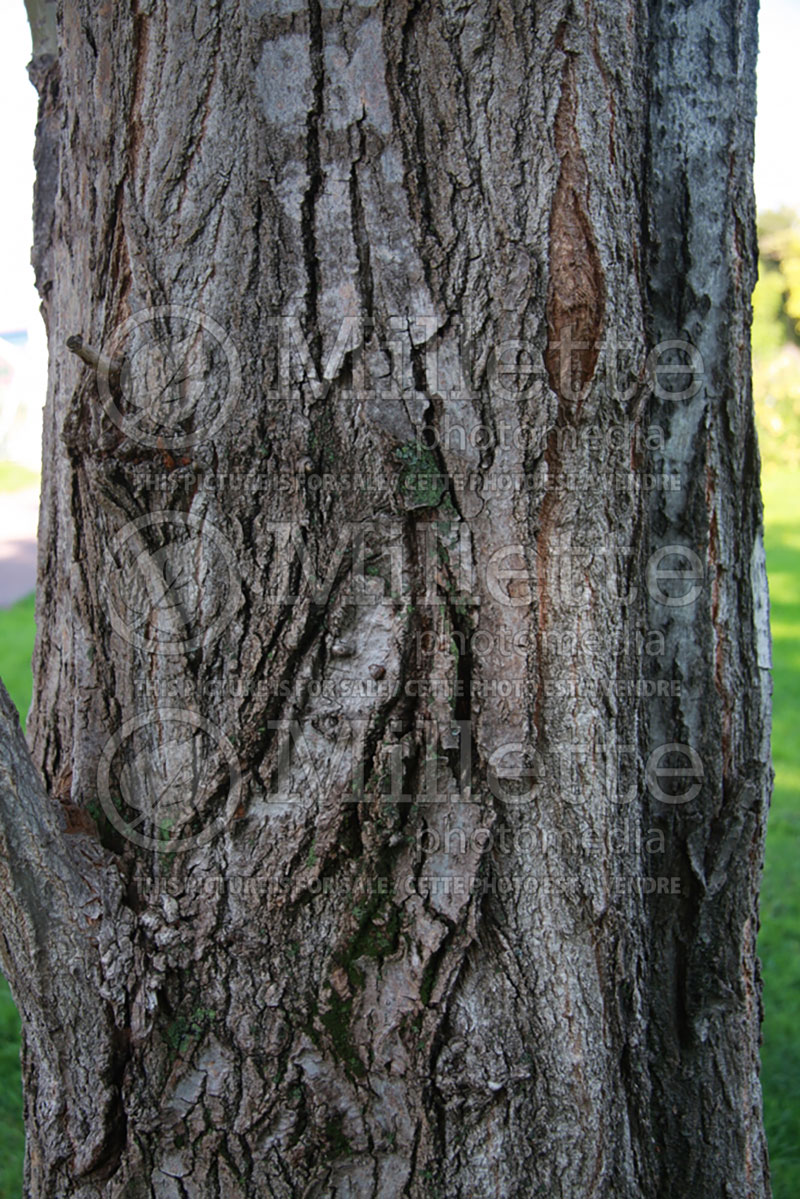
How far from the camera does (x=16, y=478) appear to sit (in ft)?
42.2

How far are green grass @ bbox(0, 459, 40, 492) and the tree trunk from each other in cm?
1149

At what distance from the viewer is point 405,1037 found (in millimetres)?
1466

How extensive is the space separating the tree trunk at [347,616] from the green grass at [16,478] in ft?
37.7

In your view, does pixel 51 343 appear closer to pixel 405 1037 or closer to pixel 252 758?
pixel 252 758

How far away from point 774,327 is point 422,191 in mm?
15019

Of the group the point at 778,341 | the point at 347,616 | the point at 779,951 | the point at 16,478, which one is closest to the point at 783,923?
the point at 779,951

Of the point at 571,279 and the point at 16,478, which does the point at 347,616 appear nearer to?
the point at 571,279

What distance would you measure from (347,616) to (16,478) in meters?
12.7

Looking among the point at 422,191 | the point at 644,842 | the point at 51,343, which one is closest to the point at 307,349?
the point at 422,191

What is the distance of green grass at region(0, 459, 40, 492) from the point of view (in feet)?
40.5

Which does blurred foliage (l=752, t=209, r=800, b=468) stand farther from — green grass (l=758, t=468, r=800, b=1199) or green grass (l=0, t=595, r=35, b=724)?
green grass (l=0, t=595, r=35, b=724)

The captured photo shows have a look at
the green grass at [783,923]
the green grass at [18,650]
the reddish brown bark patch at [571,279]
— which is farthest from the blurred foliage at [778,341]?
the reddish brown bark patch at [571,279]

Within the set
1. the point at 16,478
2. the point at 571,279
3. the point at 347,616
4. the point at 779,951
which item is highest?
the point at 16,478

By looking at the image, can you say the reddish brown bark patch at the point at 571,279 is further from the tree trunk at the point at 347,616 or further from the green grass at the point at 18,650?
the green grass at the point at 18,650
